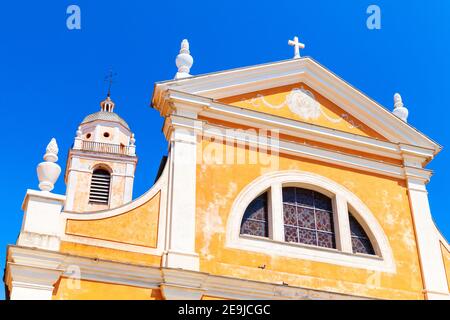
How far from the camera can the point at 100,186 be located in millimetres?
29547

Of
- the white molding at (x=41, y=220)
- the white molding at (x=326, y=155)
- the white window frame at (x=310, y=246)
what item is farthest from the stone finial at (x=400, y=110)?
the white molding at (x=41, y=220)

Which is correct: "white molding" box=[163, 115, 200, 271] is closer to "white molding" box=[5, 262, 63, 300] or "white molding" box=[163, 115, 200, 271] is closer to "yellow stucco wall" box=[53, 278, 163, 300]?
"yellow stucco wall" box=[53, 278, 163, 300]

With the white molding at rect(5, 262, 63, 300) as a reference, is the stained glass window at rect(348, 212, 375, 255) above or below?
above

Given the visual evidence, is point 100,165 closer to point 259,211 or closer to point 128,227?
point 259,211

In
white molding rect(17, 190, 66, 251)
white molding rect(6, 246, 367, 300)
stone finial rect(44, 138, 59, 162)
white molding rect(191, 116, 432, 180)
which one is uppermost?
white molding rect(191, 116, 432, 180)

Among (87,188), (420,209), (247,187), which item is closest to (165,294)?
(247,187)

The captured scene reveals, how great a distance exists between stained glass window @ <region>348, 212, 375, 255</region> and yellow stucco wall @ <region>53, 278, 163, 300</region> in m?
3.93

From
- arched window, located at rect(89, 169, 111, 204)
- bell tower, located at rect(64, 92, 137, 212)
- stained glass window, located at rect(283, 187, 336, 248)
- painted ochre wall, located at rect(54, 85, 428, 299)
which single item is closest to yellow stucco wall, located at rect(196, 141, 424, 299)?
painted ochre wall, located at rect(54, 85, 428, 299)

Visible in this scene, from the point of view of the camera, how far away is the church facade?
9164 millimetres

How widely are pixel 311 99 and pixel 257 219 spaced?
3.07 metres

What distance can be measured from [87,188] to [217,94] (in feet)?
60.7

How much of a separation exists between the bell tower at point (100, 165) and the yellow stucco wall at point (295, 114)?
1645 cm

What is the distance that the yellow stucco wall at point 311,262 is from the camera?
33.0ft

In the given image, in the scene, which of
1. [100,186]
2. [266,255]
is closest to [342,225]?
[266,255]
